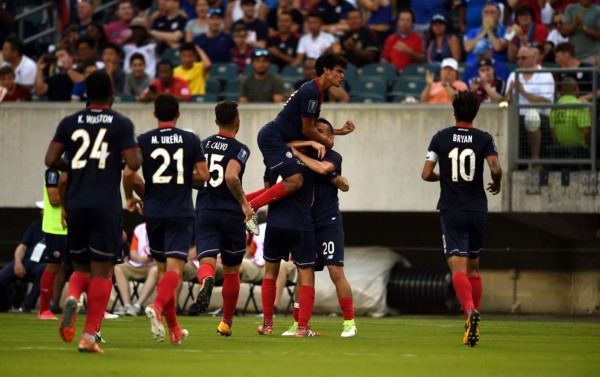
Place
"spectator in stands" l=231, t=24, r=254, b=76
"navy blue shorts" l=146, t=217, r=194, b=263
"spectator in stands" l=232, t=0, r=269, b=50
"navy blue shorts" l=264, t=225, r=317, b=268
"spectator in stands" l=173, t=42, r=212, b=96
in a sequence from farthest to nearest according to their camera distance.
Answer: "spectator in stands" l=232, t=0, r=269, b=50 < "spectator in stands" l=231, t=24, r=254, b=76 < "spectator in stands" l=173, t=42, r=212, b=96 < "navy blue shorts" l=264, t=225, r=317, b=268 < "navy blue shorts" l=146, t=217, r=194, b=263

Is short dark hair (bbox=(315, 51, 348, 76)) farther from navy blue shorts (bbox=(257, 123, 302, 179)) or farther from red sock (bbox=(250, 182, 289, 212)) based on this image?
red sock (bbox=(250, 182, 289, 212))

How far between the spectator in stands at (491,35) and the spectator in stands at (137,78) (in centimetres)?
547

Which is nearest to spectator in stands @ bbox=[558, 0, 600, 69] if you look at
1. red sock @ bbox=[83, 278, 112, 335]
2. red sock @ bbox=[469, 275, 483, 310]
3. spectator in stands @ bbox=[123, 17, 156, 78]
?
spectator in stands @ bbox=[123, 17, 156, 78]

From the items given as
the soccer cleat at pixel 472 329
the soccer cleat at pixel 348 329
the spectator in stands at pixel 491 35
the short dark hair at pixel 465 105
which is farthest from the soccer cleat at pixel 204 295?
the spectator in stands at pixel 491 35

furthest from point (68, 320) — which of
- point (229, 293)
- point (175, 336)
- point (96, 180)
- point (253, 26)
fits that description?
point (253, 26)

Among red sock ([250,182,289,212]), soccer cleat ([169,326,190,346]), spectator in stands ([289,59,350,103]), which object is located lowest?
soccer cleat ([169,326,190,346])

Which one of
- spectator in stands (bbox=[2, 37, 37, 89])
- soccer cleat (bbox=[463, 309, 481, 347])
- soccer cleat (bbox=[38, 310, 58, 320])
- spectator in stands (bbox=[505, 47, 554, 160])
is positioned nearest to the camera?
soccer cleat (bbox=[463, 309, 481, 347])

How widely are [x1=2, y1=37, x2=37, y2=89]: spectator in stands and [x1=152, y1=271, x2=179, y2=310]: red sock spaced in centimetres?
1297

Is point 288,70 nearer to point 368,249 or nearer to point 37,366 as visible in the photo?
point 368,249

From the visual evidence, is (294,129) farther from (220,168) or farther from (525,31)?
(525,31)

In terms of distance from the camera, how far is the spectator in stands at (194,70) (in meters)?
21.2

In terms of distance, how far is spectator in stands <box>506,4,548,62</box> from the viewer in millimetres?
20344

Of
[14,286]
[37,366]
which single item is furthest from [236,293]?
[14,286]

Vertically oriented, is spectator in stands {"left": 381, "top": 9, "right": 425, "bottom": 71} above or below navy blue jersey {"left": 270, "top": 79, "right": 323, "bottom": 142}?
above
